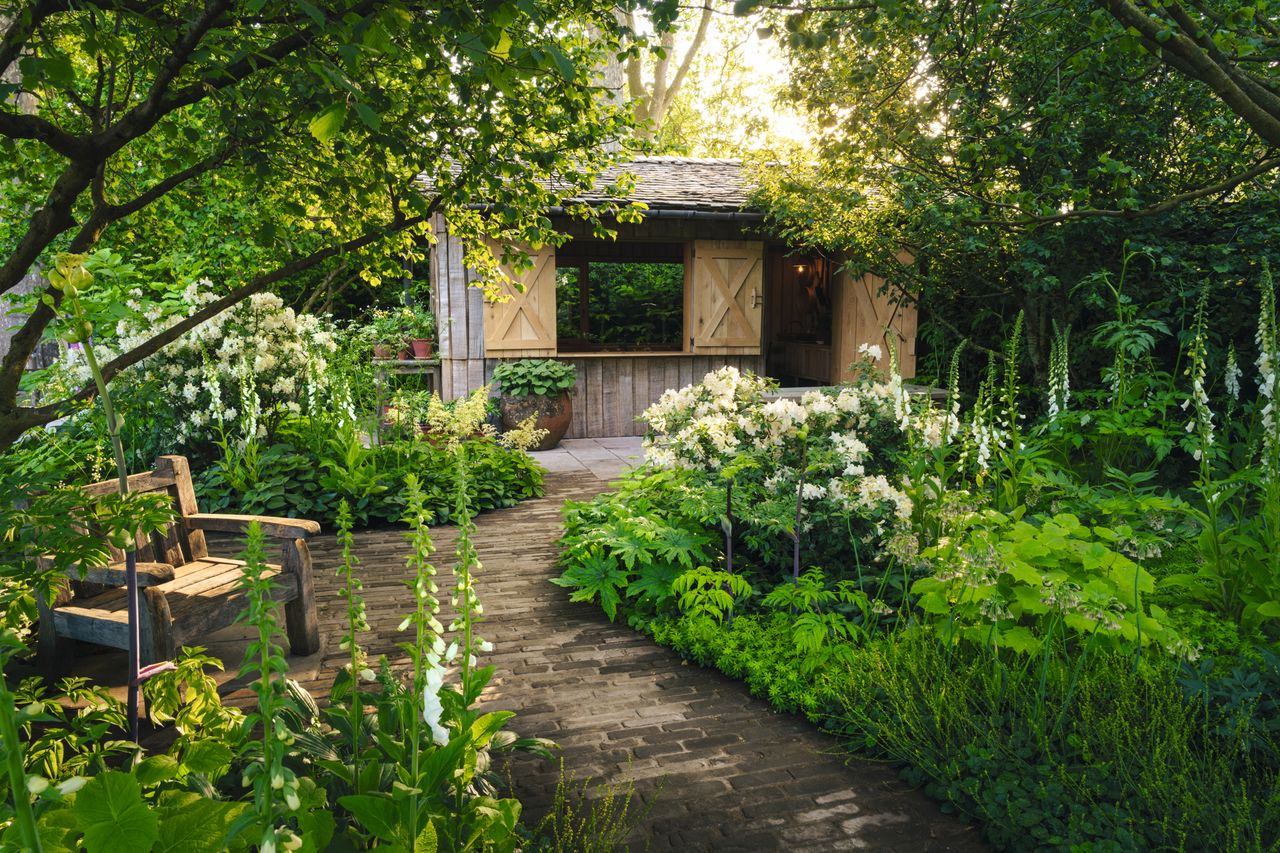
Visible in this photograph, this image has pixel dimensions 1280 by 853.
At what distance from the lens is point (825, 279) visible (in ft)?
45.8

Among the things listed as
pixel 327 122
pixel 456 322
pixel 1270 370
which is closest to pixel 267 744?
pixel 327 122

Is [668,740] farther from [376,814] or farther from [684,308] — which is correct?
[684,308]

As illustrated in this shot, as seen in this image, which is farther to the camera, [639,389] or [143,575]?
[639,389]

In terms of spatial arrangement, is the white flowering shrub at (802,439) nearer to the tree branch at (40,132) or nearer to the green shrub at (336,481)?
the green shrub at (336,481)

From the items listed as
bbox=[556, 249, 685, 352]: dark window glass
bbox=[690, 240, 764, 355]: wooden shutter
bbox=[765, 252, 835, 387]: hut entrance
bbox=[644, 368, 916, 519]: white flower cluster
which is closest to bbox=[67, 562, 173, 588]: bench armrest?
bbox=[644, 368, 916, 519]: white flower cluster

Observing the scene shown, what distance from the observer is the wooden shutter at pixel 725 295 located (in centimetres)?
1105

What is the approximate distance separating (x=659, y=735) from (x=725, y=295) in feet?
27.2

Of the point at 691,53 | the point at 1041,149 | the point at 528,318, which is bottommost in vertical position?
the point at 528,318

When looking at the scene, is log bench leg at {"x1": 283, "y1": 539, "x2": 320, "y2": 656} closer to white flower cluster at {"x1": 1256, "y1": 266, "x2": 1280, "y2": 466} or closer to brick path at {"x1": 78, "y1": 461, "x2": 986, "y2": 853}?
brick path at {"x1": 78, "y1": 461, "x2": 986, "y2": 853}

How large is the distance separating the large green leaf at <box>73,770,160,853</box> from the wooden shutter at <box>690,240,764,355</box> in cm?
1000

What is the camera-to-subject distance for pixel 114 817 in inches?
54.1

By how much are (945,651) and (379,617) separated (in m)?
3.14

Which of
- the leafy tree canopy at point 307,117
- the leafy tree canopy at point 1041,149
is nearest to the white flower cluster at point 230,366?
the leafy tree canopy at point 307,117

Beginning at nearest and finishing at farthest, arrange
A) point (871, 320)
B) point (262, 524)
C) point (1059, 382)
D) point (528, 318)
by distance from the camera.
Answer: point (262, 524)
point (1059, 382)
point (871, 320)
point (528, 318)
